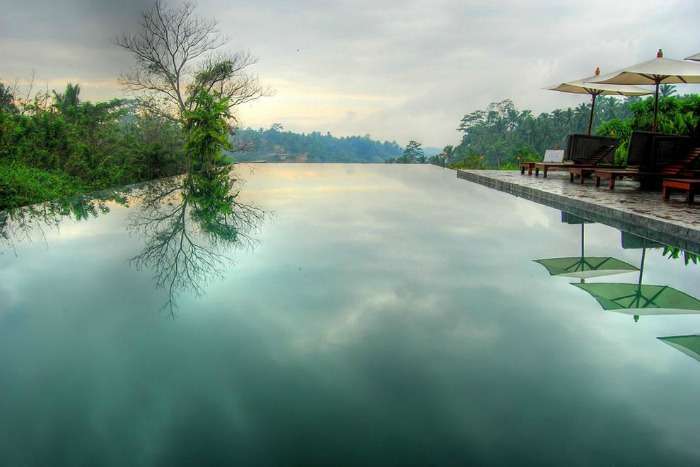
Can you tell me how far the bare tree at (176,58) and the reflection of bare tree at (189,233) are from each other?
30.5ft

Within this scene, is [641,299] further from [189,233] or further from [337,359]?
[189,233]

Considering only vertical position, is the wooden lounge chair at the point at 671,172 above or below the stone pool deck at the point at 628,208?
above

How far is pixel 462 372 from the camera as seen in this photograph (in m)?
2.05

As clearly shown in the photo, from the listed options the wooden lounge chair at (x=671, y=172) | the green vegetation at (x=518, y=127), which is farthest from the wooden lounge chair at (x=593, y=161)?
the green vegetation at (x=518, y=127)

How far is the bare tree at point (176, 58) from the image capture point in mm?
16406

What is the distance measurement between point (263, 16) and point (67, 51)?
6038 mm

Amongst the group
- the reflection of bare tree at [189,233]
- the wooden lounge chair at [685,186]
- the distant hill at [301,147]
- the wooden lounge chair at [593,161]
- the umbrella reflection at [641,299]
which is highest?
the distant hill at [301,147]

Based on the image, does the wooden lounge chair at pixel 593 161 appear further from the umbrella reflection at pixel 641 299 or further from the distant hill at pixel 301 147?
the distant hill at pixel 301 147

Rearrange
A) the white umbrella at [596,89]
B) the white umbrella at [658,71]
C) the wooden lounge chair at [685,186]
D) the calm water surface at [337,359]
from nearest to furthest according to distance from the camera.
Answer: the calm water surface at [337,359], the wooden lounge chair at [685,186], the white umbrella at [658,71], the white umbrella at [596,89]

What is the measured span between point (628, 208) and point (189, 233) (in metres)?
5.09

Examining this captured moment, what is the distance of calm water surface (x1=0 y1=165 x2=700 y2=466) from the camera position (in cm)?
157

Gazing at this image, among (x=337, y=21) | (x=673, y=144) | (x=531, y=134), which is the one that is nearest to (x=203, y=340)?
(x=673, y=144)

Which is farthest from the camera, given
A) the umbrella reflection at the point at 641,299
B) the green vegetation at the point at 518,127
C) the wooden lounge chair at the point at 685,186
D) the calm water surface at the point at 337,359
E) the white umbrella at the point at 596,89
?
the green vegetation at the point at 518,127

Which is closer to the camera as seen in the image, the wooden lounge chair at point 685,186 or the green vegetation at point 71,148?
the wooden lounge chair at point 685,186
